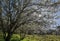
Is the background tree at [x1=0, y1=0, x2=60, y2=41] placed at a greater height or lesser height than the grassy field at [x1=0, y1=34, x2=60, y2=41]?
greater

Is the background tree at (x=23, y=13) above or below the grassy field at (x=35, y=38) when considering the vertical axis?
above

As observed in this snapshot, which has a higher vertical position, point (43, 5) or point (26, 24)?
point (43, 5)

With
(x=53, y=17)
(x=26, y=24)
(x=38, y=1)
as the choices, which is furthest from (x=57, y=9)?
(x=26, y=24)

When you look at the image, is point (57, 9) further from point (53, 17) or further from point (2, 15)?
point (2, 15)

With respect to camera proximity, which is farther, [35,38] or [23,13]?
[35,38]

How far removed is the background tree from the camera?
48.7 feet

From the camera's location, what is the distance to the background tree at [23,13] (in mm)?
14836

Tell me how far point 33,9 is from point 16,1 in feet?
4.82

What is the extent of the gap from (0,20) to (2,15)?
1.41ft

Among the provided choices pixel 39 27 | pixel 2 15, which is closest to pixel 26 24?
pixel 39 27

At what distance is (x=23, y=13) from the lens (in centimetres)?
1499

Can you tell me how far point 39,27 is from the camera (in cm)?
1536

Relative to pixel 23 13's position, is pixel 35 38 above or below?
below

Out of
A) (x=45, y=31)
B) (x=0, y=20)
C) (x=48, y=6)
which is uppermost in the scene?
(x=48, y=6)
